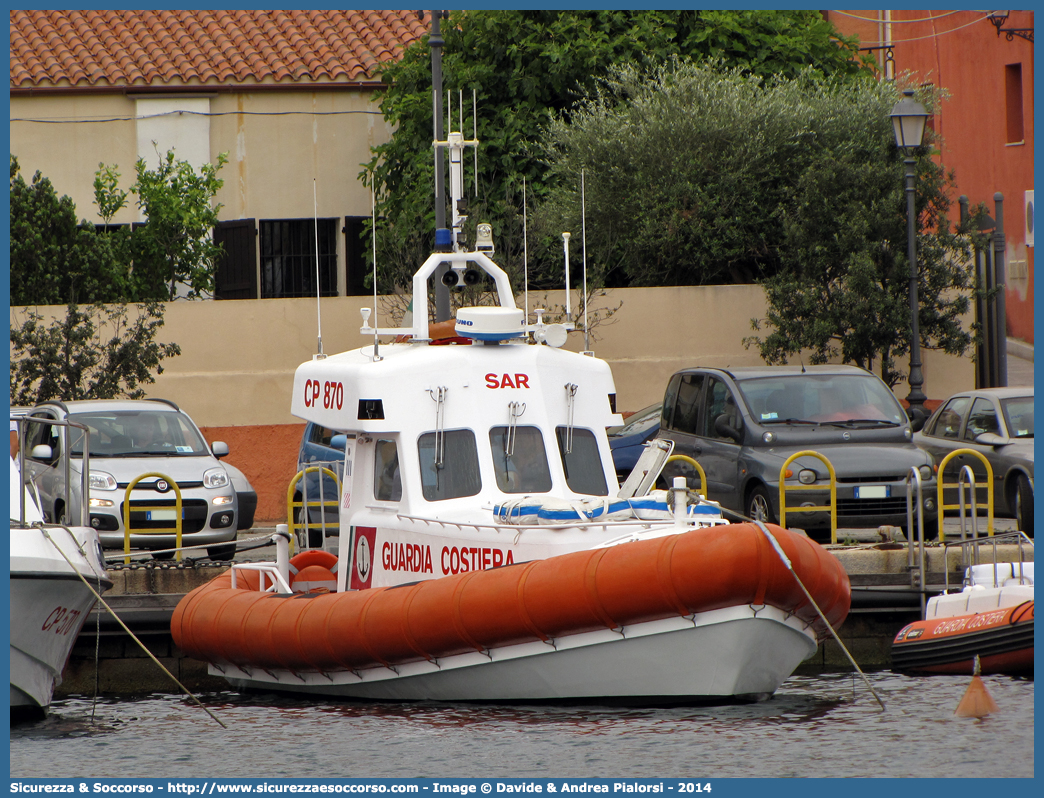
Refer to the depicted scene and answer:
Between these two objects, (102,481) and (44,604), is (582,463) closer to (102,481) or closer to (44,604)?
(44,604)

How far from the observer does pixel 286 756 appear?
8.56 metres

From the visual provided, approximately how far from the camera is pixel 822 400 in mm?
14266

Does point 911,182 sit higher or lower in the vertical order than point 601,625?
higher

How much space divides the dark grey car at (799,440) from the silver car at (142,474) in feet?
14.8

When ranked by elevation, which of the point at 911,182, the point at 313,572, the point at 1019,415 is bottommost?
the point at 313,572

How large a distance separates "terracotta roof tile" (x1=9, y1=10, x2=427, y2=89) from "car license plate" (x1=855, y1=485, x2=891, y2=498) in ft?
49.2

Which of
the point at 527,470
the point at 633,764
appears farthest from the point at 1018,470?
the point at 633,764

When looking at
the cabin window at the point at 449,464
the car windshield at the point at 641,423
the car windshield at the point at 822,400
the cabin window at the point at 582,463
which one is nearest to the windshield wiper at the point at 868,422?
the car windshield at the point at 822,400

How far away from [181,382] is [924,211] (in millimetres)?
10319

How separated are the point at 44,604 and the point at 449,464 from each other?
9.09ft

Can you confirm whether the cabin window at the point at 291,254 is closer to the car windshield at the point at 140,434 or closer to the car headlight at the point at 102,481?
the car windshield at the point at 140,434

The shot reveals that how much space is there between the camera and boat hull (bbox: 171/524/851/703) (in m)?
8.59

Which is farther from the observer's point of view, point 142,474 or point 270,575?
point 142,474

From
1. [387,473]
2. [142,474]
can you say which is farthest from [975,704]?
[142,474]
